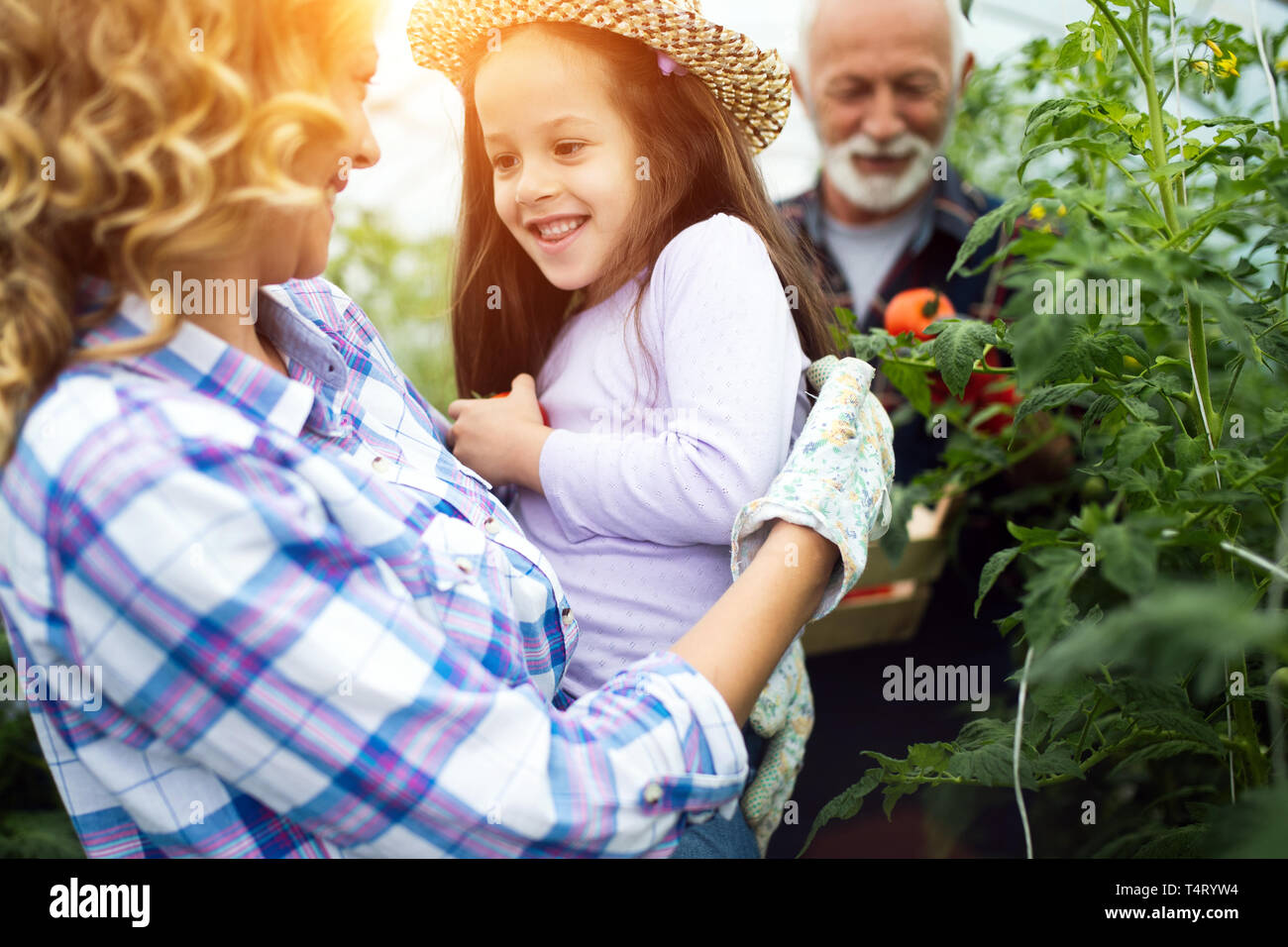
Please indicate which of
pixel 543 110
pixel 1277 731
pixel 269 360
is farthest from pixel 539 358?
pixel 1277 731

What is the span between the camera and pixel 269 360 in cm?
92

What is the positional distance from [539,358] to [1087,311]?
74 centimetres

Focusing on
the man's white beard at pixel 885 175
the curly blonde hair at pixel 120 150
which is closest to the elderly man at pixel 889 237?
the man's white beard at pixel 885 175

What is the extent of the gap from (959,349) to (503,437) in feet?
1.70

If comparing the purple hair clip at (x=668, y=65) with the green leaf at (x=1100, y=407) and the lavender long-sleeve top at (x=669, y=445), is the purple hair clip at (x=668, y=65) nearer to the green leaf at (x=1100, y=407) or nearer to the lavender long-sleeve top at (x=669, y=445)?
the lavender long-sleeve top at (x=669, y=445)

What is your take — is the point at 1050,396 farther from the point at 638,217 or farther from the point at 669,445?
the point at 638,217

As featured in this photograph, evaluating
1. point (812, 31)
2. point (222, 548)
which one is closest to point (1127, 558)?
point (222, 548)

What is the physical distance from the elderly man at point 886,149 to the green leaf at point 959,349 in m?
1.33

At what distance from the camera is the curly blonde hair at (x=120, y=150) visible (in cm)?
66

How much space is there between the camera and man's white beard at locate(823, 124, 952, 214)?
7.97 feet

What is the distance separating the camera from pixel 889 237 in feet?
8.21

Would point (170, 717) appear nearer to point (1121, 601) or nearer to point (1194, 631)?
point (1194, 631)

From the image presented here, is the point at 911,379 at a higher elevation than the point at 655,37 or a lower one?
lower
